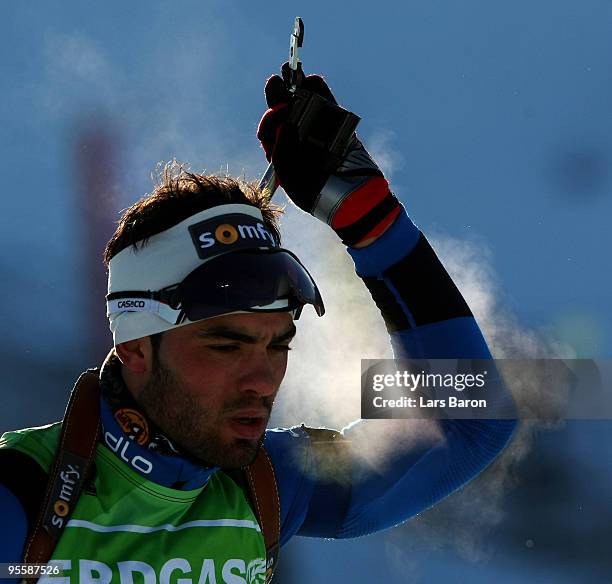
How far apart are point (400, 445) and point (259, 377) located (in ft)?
2.75

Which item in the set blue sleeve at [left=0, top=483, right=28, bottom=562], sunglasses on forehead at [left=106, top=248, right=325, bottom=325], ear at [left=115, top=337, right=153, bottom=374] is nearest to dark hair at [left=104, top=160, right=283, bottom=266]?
sunglasses on forehead at [left=106, top=248, right=325, bottom=325]

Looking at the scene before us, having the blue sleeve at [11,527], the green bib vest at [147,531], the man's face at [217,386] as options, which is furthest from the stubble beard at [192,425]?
the blue sleeve at [11,527]

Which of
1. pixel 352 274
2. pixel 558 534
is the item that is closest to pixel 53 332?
pixel 352 274

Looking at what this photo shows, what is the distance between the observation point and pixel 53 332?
10.3m

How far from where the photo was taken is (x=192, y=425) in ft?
12.2

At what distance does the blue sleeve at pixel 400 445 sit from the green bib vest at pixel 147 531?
0.33 meters

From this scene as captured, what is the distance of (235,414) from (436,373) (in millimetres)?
917

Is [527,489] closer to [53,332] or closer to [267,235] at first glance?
[53,332]

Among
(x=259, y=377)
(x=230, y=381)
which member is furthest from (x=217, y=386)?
(x=259, y=377)

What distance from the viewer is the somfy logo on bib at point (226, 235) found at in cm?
387

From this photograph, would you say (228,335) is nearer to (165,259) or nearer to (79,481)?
(165,259)

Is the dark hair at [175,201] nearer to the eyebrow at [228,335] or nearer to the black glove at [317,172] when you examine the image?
the black glove at [317,172]

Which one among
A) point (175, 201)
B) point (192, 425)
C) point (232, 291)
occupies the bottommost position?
point (192, 425)

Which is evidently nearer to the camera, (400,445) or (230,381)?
(230,381)
